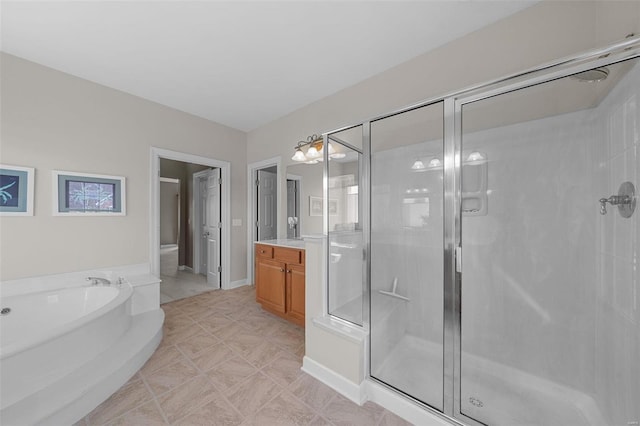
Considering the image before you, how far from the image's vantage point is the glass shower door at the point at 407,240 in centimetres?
173

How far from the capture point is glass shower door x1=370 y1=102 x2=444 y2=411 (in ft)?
5.67

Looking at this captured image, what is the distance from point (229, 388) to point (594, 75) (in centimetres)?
274

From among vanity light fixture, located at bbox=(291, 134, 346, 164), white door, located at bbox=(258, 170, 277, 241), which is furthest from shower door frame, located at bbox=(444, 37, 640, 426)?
white door, located at bbox=(258, 170, 277, 241)

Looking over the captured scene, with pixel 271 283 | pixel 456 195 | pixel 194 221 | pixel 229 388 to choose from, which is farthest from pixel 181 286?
pixel 456 195

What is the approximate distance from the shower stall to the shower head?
0.04 ft

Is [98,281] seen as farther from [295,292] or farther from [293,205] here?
[293,205]

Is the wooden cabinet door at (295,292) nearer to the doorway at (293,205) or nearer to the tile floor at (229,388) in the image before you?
the tile floor at (229,388)

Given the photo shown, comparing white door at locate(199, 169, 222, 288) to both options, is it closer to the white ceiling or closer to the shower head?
the white ceiling

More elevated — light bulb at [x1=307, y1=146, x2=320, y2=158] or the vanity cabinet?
light bulb at [x1=307, y1=146, x2=320, y2=158]

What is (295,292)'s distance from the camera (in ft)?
8.07

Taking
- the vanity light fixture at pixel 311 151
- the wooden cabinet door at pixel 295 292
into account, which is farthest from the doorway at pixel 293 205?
the wooden cabinet door at pixel 295 292

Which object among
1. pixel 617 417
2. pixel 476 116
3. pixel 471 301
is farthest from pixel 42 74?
pixel 617 417

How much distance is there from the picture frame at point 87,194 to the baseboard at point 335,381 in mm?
2717

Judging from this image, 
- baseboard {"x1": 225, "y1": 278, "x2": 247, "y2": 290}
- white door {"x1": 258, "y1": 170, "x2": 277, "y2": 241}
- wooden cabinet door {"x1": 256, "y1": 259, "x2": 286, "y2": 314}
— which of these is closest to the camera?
wooden cabinet door {"x1": 256, "y1": 259, "x2": 286, "y2": 314}
